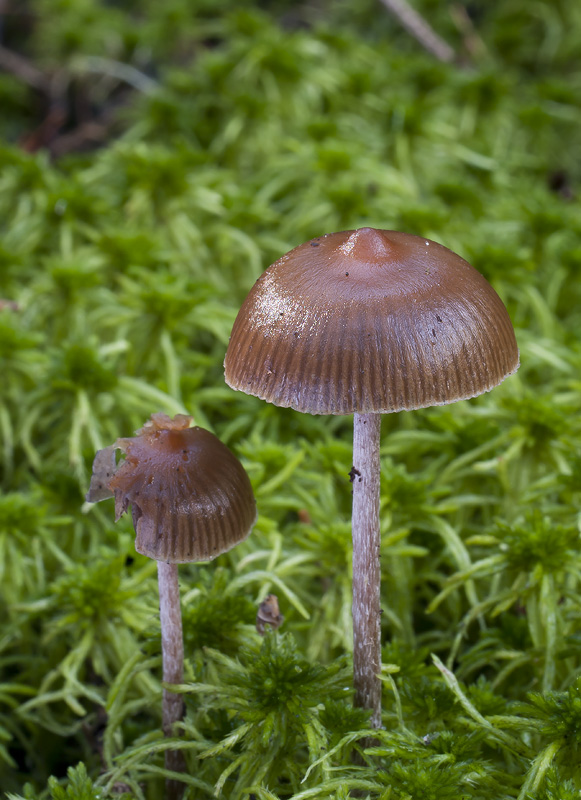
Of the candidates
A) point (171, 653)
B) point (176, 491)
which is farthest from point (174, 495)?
point (171, 653)

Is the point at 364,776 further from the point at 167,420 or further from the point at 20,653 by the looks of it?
the point at 20,653

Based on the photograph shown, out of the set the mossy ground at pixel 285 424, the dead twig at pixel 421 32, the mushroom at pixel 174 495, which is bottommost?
the mossy ground at pixel 285 424

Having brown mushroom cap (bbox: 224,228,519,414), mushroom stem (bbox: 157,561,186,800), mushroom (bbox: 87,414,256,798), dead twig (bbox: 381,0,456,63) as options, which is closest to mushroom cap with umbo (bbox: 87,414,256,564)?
mushroom (bbox: 87,414,256,798)

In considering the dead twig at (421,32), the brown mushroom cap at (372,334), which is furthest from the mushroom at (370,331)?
the dead twig at (421,32)

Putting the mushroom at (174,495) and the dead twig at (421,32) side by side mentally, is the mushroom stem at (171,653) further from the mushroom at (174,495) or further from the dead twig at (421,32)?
the dead twig at (421,32)

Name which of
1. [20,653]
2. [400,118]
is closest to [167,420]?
[20,653]

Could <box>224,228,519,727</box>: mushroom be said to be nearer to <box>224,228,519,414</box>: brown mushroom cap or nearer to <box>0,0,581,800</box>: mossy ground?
<box>224,228,519,414</box>: brown mushroom cap
